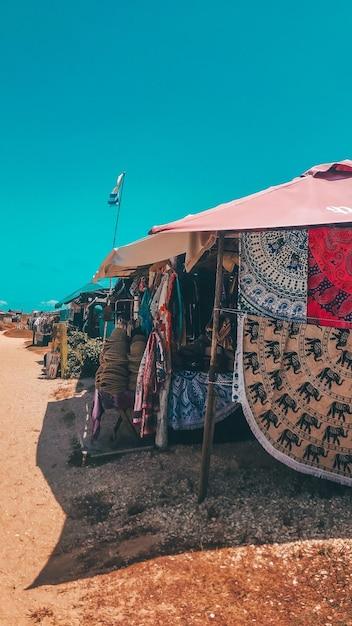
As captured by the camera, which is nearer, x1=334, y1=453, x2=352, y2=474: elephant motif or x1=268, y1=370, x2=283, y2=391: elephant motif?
x1=334, y1=453, x2=352, y2=474: elephant motif

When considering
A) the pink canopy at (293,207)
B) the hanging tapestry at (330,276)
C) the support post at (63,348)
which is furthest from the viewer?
the support post at (63,348)

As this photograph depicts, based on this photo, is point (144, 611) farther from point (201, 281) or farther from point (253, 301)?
point (201, 281)

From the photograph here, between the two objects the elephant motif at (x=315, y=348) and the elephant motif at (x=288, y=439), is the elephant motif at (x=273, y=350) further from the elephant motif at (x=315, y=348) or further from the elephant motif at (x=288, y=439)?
the elephant motif at (x=288, y=439)

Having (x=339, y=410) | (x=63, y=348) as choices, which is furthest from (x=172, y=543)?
(x=63, y=348)

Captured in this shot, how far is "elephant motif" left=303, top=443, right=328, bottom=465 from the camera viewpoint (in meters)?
4.20

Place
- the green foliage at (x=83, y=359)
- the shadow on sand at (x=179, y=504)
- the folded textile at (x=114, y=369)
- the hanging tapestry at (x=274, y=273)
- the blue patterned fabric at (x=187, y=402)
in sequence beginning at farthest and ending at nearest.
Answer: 1. the green foliage at (x=83, y=359)
2. the folded textile at (x=114, y=369)
3. the blue patterned fabric at (x=187, y=402)
4. the hanging tapestry at (x=274, y=273)
5. the shadow on sand at (x=179, y=504)

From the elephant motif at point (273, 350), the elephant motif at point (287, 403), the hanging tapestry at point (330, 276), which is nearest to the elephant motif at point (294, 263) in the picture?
the hanging tapestry at point (330, 276)

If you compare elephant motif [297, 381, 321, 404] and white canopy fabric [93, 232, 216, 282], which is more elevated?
white canopy fabric [93, 232, 216, 282]

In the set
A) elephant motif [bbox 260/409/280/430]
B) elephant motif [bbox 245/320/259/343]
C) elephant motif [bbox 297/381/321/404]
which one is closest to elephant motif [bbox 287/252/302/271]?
elephant motif [bbox 245/320/259/343]

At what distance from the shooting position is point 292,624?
8.64ft

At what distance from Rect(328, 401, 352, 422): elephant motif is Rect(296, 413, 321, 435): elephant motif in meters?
0.15

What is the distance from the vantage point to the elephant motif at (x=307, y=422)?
13.8 ft

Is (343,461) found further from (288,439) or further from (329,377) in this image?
(329,377)

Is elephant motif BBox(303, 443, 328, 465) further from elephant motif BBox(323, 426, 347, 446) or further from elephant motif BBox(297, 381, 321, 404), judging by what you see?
elephant motif BBox(297, 381, 321, 404)
